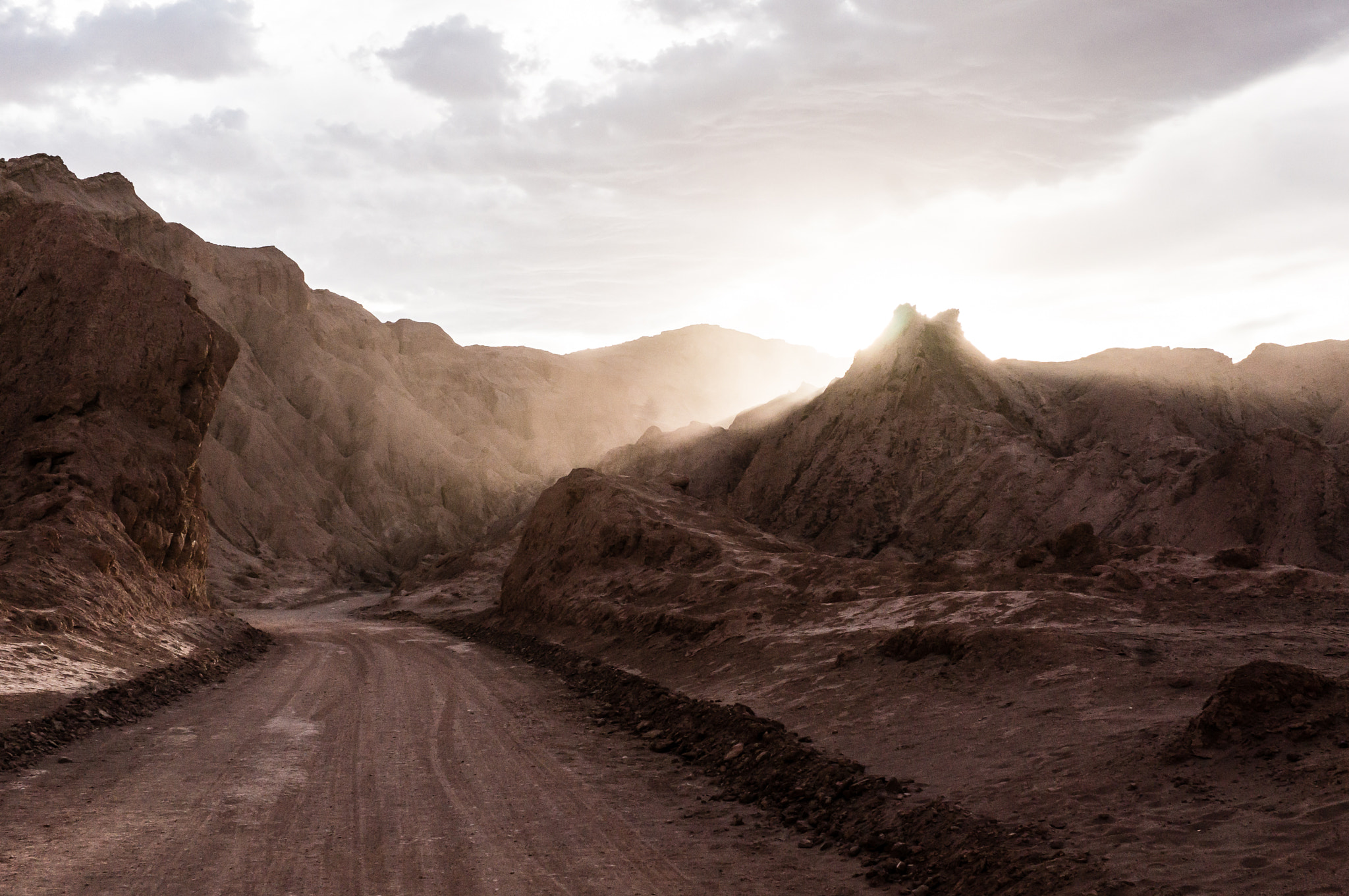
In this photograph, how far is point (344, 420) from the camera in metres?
97.1

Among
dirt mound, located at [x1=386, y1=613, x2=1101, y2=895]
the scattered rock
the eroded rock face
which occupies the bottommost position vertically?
dirt mound, located at [x1=386, y1=613, x2=1101, y2=895]

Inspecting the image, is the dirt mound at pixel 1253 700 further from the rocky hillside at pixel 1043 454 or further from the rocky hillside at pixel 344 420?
the rocky hillside at pixel 344 420

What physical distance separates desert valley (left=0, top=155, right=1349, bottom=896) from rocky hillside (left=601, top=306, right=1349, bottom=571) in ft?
0.77

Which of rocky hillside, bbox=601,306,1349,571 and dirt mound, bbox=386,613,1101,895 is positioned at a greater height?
rocky hillside, bbox=601,306,1349,571

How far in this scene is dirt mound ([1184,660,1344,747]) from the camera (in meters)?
8.88

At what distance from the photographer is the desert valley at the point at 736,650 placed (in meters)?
8.34

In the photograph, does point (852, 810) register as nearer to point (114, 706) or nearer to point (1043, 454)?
point (114, 706)

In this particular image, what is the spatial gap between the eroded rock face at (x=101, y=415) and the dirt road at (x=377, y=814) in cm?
887

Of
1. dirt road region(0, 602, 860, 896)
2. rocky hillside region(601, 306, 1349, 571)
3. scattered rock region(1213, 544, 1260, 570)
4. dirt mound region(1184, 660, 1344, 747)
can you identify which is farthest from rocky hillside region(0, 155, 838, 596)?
dirt mound region(1184, 660, 1344, 747)

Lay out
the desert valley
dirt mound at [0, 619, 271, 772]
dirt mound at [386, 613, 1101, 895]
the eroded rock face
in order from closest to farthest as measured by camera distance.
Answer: dirt mound at [386, 613, 1101, 895] → the desert valley → dirt mound at [0, 619, 271, 772] → the eroded rock face

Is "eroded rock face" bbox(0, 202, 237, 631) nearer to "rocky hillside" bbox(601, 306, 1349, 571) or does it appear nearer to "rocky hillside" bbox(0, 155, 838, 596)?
"rocky hillside" bbox(0, 155, 838, 596)

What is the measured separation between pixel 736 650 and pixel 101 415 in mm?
21413

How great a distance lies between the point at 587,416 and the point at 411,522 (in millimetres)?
41929

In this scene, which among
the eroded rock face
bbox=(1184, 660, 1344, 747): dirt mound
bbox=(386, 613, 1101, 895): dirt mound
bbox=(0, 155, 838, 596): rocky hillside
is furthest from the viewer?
bbox=(0, 155, 838, 596): rocky hillside
